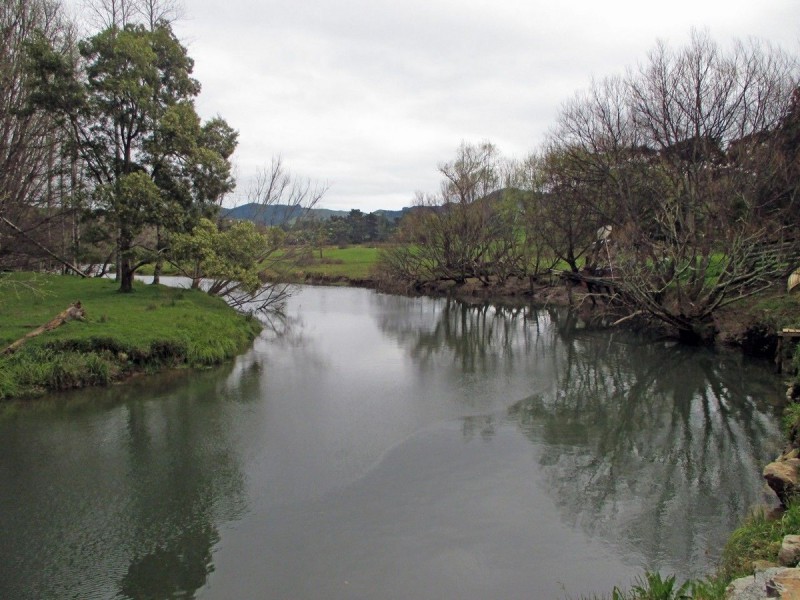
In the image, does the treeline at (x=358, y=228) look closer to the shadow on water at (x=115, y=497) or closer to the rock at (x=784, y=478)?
the shadow on water at (x=115, y=497)

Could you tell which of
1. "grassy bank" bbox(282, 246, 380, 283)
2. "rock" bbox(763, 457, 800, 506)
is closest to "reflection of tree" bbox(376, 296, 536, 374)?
"rock" bbox(763, 457, 800, 506)

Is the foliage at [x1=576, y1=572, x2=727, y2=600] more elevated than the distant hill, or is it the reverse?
the distant hill

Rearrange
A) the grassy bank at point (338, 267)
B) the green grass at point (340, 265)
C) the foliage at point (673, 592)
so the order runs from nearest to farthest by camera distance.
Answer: the foliage at point (673, 592) < the grassy bank at point (338, 267) < the green grass at point (340, 265)

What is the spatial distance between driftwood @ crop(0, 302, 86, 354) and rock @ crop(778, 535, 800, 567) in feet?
44.8

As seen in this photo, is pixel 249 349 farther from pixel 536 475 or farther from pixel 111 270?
pixel 111 270

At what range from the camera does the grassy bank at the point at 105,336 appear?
40.0 ft

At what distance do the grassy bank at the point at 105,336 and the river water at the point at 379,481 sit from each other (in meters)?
0.71

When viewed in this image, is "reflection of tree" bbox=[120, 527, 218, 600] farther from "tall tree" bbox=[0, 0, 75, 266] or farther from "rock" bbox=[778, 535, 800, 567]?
"tall tree" bbox=[0, 0, 75, 266]

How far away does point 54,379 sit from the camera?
39.8 feet

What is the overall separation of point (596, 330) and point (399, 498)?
678 inches

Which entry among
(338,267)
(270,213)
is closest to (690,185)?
(270,213)

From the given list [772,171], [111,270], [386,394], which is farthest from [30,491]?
[111,270]

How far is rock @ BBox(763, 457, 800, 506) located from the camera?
6734mm

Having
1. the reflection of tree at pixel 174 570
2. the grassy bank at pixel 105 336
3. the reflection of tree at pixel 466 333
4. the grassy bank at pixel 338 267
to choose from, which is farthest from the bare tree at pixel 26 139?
the grassy bank at pixel 338 267
